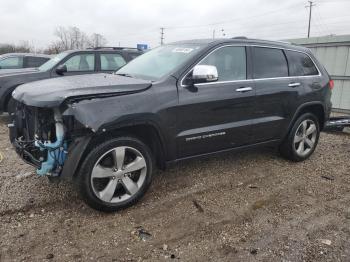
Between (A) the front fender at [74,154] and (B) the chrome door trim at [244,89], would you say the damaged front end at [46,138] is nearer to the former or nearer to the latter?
(A) the front fender at [74,154]

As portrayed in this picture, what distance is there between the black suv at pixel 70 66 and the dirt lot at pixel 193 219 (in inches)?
128

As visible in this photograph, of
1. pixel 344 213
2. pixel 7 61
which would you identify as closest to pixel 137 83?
pixel 344 213

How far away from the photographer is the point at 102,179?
351 centimetres

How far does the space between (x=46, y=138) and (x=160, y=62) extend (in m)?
1.68

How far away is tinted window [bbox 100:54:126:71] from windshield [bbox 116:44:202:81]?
3.93 m

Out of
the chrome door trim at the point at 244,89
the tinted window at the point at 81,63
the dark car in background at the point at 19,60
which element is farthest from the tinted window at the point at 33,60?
the chrome door trim at the point at 244,89

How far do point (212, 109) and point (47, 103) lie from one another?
1832mm

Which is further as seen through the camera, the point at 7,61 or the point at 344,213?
the point at 7,61

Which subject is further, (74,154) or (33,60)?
(33,60)

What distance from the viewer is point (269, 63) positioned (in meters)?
4.73

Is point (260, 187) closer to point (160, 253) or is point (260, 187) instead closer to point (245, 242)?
point (245, 242)

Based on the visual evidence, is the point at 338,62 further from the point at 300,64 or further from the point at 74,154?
the point at 74,154

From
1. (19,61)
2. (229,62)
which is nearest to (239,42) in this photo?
(229,62)

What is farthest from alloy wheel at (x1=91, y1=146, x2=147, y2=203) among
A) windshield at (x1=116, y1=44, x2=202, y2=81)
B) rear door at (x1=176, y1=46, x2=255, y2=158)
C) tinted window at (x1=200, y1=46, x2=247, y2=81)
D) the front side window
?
the front side window
